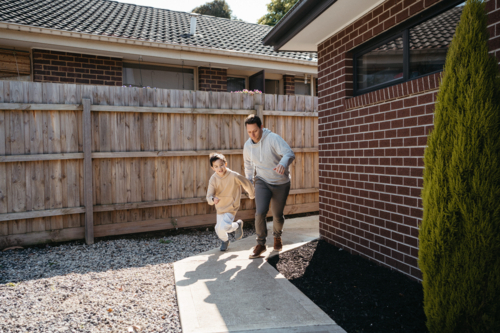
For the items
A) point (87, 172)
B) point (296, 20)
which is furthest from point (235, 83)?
point (87, 172)

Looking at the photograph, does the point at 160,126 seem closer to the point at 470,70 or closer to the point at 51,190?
the point at 51,190

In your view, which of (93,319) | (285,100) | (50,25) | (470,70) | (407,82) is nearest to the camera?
(470,70)

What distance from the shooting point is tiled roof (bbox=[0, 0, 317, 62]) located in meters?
8.45

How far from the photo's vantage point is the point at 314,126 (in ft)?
23.4

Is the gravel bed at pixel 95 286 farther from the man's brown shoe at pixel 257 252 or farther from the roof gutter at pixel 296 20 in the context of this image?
the roof gutter at pixel 296 20

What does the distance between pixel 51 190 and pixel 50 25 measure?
4.88m

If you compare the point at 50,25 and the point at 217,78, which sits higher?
the point at 50,25

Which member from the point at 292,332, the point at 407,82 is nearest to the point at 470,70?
the point at 407,82

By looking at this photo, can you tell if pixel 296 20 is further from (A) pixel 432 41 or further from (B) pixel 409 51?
(A) pixel 432 41

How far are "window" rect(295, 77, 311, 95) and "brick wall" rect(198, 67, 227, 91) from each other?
2.70 metres

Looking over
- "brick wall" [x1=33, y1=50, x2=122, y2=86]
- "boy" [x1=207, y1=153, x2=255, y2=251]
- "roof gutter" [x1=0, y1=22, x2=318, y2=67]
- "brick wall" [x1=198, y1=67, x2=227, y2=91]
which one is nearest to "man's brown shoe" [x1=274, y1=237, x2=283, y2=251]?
"boy" [x1=207, y1=153, x2=255, y2=251]

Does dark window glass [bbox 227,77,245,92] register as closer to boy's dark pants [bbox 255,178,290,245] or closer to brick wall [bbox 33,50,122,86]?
brick wall [bbox 33,50,122,86]

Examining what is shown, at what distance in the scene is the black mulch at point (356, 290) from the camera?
2.77 m

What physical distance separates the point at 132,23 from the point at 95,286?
344 inches
